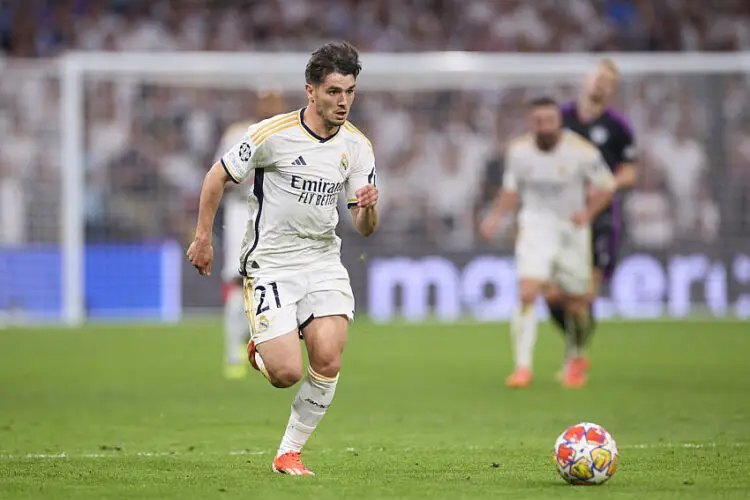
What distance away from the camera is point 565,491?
6.80m

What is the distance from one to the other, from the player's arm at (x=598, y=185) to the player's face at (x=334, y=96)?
19.6 feet

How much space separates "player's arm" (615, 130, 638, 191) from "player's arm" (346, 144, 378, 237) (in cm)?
627

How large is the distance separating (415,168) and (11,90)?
618 cm

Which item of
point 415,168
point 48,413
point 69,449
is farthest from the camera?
point 415,168

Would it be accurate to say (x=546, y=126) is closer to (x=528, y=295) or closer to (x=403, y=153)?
(x=528, y=295)

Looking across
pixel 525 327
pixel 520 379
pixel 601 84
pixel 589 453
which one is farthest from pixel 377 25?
pixel 589 453

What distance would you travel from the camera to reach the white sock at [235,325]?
1403 cm

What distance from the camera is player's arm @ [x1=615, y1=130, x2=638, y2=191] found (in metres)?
13.7

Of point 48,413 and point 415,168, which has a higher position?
point 415,168

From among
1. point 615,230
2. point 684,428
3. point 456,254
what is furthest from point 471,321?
point 684,428

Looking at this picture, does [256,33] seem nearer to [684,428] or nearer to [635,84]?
[635,84]

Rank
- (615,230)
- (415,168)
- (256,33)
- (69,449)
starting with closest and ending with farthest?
(69,449) → (615,230) → (415,168) → (256,33)

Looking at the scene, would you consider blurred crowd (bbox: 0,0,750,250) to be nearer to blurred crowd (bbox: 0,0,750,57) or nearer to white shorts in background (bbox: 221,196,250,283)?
blurred crowd (bbox: 0,0,750,57)

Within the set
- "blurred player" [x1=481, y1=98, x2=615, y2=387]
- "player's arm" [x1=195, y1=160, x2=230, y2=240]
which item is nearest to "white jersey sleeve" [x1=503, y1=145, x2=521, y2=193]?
"blurred player" [x1=481, y1=98, x2=615, y2=387]
